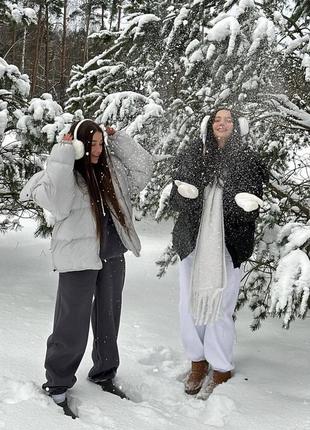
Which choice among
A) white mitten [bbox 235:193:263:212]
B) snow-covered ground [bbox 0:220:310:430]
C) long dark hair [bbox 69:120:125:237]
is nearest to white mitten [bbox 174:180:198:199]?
white mitten [bbox 235:193:263:212]

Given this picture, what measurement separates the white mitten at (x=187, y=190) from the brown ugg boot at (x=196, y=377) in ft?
3.85

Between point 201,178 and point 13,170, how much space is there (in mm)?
2752

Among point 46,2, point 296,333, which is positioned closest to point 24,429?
point 296,333

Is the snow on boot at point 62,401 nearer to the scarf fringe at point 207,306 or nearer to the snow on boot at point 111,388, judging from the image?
the snow on boot at point 111,388

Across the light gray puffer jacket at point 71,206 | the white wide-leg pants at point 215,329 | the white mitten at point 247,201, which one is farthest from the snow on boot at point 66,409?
the white mitten at point 247,201

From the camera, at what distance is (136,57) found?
515 cm

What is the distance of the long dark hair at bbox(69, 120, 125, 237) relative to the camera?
124 inches

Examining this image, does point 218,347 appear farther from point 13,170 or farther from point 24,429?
point 13,170

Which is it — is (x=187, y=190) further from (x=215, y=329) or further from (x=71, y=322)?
(x=71, y=322)

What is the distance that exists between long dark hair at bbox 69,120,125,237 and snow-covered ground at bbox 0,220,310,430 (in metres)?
1.06

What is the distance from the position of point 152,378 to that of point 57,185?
1.54 m

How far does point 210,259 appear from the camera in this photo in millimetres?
3273

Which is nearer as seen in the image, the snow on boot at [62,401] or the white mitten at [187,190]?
the snow on boot at [62,401]

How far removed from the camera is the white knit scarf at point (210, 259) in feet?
10.7
